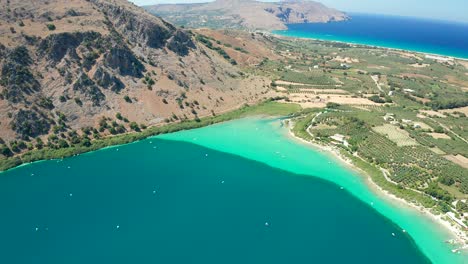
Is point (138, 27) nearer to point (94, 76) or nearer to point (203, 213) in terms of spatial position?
point (94, 76)

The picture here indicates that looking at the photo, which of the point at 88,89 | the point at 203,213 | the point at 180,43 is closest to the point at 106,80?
the point at 88,89

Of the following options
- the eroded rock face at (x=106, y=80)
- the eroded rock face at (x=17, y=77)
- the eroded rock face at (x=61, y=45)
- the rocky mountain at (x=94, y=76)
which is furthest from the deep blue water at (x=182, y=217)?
the eroded rock face at (x=61, y=45)

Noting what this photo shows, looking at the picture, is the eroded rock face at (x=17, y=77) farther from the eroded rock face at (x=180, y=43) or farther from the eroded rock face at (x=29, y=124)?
the eroded rock face at (x=180, y=43)

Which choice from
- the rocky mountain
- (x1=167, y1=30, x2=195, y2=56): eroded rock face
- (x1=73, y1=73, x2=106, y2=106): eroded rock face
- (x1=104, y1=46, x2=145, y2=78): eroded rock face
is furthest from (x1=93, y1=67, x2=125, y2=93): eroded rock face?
(x1=167, y1=30, x2=195, y2=56): eroded rock face

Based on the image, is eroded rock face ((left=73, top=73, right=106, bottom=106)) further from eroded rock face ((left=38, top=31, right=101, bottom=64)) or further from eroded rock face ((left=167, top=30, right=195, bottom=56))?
eroded rock face ((left=167, top=30, right=195, bottom=56))

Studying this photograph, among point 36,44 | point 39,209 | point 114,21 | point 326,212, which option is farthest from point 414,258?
point 114,21

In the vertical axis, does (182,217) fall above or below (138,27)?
below

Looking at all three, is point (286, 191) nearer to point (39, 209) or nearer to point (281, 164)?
point (281, 164)
